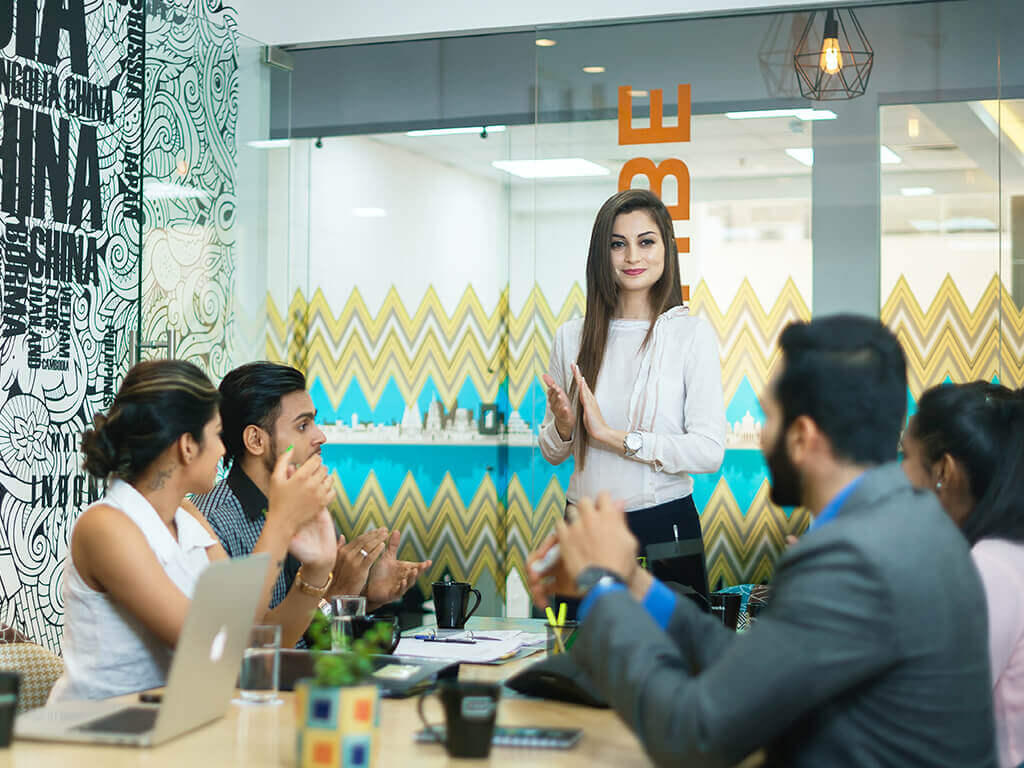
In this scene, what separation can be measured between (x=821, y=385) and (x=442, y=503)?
3.99 meters

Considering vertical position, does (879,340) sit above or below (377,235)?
below

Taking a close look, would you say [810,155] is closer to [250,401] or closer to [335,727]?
[250,401]

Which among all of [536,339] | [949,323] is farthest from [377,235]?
[949,323]

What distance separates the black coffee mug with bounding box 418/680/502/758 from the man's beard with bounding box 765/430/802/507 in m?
0.45

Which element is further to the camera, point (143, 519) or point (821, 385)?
point (143, 519)

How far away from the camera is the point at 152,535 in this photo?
6.68 feet

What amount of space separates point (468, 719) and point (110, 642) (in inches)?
31.1

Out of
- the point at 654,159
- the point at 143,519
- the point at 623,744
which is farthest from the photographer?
the point at 654,159

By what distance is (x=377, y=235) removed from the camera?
5418 millimetres

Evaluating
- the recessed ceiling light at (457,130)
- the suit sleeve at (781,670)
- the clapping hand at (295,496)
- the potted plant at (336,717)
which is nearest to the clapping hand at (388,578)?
the clapping hand at (295,496)

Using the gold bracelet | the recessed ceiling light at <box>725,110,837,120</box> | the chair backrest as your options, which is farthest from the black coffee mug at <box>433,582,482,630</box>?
the recessed ceiling light at <box>725,110,837,120</box>

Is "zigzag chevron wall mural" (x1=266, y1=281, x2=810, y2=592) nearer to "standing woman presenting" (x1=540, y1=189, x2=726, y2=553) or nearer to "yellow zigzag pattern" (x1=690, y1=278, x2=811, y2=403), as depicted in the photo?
"yellow zigzag pattern" (x1=690, y1=278, x2=811, y2=403)

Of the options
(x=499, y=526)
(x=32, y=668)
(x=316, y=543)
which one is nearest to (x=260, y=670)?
(x=316, y=543)

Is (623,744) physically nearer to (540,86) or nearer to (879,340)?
(879,340)
